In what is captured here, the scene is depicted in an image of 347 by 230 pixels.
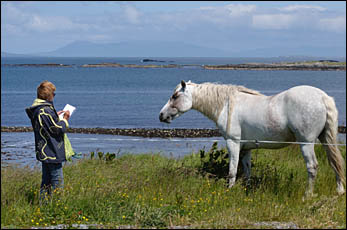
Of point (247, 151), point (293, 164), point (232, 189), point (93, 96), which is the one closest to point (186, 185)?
point (232, 189)

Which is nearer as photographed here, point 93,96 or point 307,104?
point 307,104

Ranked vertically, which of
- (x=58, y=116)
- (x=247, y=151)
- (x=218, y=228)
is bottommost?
(x=218, y=228)

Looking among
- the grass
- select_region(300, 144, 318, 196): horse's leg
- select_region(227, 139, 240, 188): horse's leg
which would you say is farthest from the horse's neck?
select_region(300, 144, 318, 196): horse's leg

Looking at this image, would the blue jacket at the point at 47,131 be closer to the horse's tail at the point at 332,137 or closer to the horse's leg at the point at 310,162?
the horse's leg at the point at 310,162

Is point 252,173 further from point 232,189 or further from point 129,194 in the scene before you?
point 129,194

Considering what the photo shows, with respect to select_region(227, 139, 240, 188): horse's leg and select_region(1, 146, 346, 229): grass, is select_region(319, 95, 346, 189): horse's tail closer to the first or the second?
select_region(1, 146, 346, 229): grass

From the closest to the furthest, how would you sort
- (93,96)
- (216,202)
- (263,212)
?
(263,212) → (216,202) → (93,96)

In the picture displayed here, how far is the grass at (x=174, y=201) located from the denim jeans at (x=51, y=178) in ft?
0.47

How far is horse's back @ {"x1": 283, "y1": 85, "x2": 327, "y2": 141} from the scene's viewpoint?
22.5 ft

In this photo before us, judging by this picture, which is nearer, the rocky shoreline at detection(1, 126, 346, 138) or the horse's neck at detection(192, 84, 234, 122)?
the horse's neck at detection(192, 84, 234, 122)

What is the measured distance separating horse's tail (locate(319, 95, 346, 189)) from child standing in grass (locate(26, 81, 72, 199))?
3.80 meters

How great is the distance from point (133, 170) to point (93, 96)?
4631 cm

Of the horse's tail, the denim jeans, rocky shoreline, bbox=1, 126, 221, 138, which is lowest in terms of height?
rocky shoreline, bbox=1, 126, 221, 138

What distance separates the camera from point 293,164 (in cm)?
953
